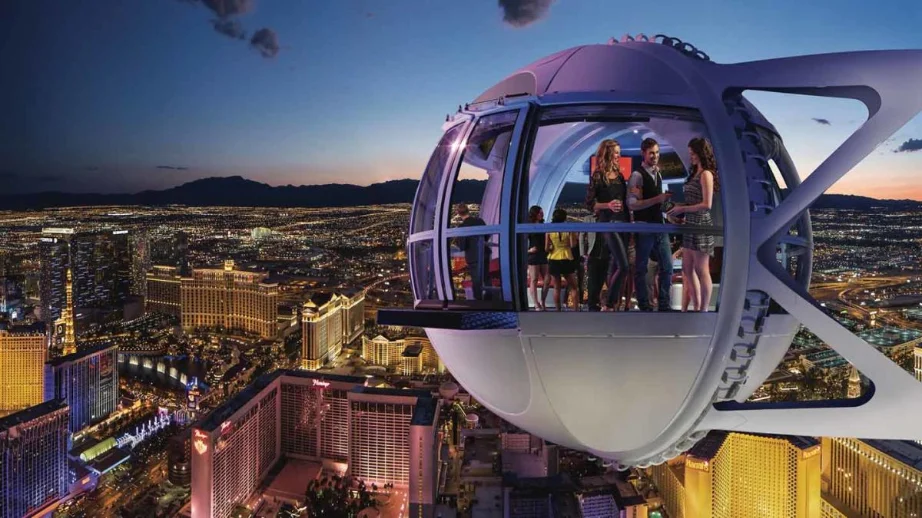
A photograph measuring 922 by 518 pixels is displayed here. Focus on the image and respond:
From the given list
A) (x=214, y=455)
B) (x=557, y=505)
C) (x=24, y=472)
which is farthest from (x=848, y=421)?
(x=24, y=472)

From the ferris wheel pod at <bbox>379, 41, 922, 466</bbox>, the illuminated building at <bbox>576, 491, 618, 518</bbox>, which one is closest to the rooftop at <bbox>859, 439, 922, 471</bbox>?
the illuminated building at <bbox>576, 491, 618, 518</bbox>

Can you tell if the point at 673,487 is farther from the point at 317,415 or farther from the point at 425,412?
the point at 317,415

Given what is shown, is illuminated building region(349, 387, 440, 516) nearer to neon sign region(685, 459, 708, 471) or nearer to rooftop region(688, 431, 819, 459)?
neon sign region(685, 459, 708, 471)

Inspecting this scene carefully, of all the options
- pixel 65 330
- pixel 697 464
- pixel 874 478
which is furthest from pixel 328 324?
pixel 874 478

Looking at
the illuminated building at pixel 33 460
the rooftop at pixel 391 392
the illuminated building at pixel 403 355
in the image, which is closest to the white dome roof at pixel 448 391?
the rooftop at pixel 391 392

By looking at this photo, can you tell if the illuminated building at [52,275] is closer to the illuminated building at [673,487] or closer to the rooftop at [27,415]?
the rooftop at [27,415]
